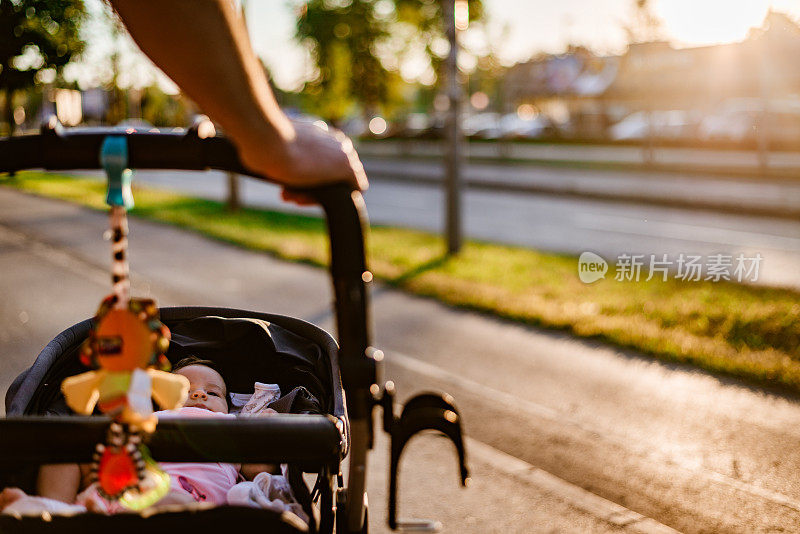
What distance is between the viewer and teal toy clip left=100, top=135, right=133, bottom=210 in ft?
5.09

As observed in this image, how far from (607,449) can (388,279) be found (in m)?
4.45

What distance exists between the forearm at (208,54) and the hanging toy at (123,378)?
325mm

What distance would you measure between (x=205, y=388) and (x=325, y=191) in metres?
1.56

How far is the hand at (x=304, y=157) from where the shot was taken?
1.45 metres

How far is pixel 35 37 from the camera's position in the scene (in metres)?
2.67

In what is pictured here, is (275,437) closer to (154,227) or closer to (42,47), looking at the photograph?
(42,47)

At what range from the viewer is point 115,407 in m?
1.48

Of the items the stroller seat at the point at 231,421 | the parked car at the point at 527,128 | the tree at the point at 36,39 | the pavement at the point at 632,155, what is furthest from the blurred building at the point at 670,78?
the tree at the point at 36,39

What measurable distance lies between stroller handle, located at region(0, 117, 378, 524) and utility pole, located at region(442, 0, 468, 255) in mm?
7811

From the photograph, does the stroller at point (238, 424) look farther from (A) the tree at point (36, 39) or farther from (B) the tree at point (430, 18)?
(B) the tree at point (430, 18)

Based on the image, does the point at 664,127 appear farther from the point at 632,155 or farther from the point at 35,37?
the point at 35,37

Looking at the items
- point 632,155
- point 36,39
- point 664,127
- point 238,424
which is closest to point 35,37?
point 36,39

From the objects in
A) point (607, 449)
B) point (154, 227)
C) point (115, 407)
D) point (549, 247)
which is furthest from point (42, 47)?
point (154, 227)

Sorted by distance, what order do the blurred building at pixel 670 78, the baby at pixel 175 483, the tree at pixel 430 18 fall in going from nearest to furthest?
the baby at pixel 175 483 < the tree at pixel 430 18 < the blurred building at pixel 670 78
